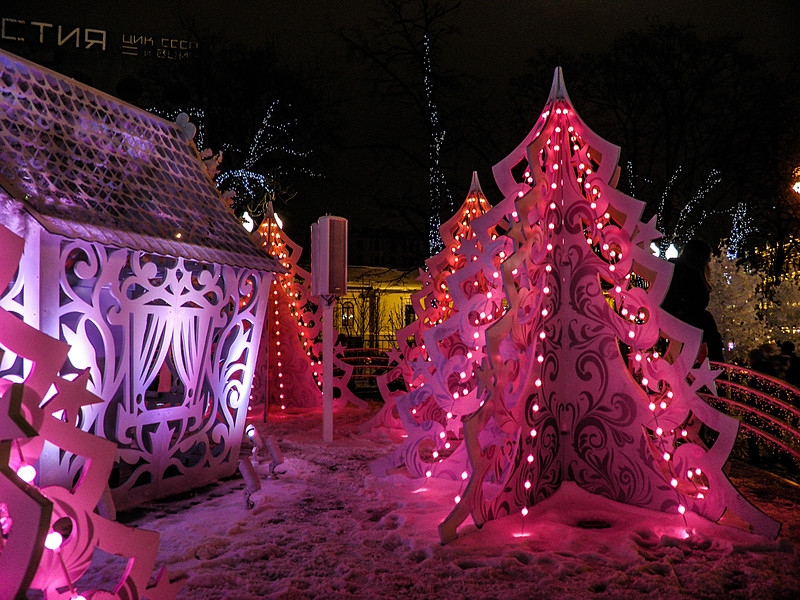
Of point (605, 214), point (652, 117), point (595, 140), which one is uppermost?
point (652, 117)

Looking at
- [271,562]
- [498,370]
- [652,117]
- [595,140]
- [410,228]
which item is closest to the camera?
[271,562]

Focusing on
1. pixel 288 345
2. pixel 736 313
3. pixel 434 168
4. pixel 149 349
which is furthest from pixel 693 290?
pixel 434 168

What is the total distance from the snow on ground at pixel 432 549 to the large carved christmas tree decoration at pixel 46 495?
2.70 ft

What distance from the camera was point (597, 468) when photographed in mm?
4898

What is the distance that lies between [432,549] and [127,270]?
11.6 ft

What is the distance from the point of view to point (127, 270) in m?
5.83

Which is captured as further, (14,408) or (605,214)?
(605,214)

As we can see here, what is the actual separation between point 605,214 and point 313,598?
10.2 feet

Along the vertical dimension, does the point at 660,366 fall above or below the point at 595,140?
below

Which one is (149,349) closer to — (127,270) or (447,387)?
(127,270)

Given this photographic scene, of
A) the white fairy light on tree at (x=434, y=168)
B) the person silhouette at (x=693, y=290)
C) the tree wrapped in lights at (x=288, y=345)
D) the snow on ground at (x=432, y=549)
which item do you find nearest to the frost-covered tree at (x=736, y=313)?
the person silhouette at (x=693, y=290)

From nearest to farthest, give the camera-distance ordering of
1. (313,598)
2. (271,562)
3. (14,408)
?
(14,408)
(313,598)
(271,562)

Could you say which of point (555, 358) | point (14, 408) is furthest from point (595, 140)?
point (14, 408)

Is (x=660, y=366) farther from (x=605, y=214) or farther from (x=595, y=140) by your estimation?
(x=595, y=140)
